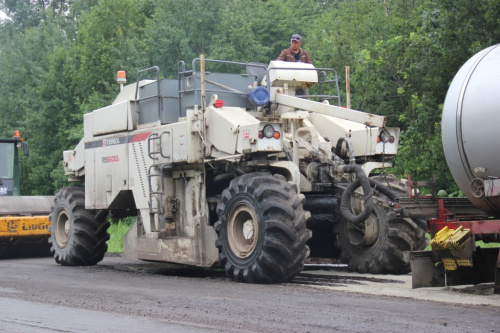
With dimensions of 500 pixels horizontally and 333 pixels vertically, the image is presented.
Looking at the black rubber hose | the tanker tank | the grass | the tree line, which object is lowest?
the grass

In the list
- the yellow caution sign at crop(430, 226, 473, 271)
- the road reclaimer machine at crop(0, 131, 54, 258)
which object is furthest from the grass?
the yellow caution sign at crop(430, 226, 473, 271)

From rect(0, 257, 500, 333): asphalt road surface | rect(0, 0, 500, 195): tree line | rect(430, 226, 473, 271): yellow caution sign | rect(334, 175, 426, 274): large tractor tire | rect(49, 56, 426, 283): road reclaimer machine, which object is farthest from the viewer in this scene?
rect(0, 0, 500, 195): tree line

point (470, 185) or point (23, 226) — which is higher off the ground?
point (470, 185)

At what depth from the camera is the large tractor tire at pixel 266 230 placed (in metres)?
11.0

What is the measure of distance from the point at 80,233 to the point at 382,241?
5.55 meters

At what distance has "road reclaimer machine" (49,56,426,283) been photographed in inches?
448

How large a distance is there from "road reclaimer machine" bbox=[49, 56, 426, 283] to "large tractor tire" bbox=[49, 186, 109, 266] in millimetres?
434

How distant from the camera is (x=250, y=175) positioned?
11633 mm

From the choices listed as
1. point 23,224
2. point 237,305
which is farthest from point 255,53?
point 237,305

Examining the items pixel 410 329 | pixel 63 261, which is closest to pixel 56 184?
pixel 63 261

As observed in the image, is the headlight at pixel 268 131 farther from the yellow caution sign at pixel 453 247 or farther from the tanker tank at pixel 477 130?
the yellow caution sign at pixel 453 247

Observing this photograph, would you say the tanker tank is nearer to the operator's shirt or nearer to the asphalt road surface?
the asphalt road surface

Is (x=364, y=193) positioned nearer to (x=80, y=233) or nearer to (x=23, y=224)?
(x=80, y=233)

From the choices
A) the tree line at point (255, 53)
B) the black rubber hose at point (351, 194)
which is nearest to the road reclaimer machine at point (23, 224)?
the tree line at point (255, 53)
